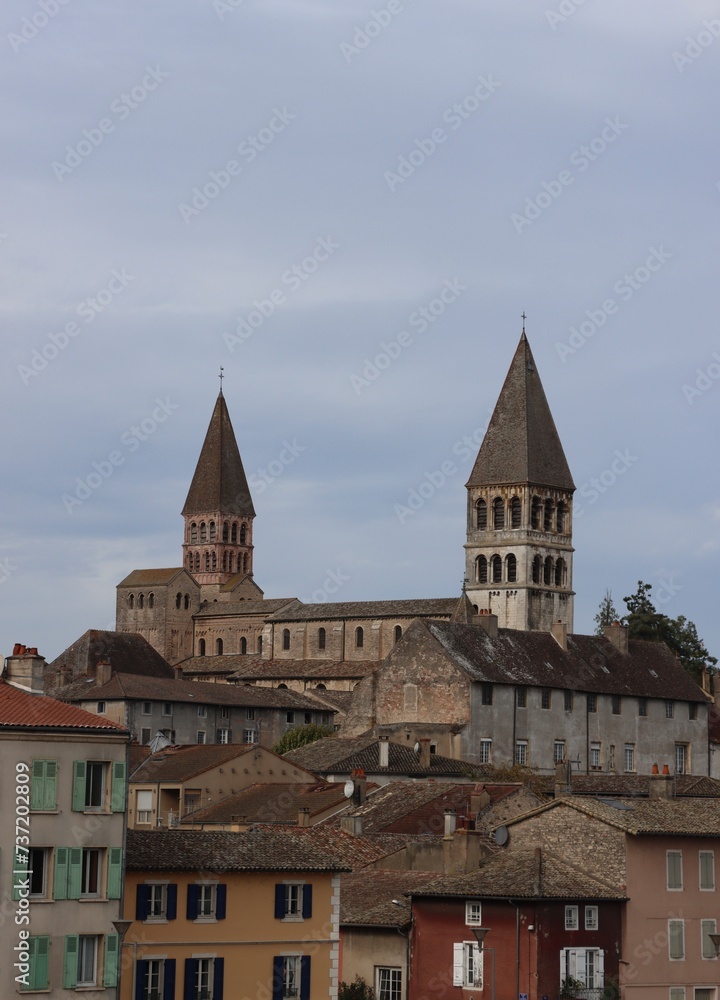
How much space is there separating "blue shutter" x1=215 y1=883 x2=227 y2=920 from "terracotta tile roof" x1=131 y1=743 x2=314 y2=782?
3368cm

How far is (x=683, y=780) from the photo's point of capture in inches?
3462

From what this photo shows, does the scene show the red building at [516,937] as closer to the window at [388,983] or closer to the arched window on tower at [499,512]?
the window at [388,983]

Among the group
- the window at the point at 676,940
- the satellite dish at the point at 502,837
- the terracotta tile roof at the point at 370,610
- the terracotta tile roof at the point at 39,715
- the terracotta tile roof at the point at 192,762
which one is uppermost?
the terracotta tile roof at the point at 370,610

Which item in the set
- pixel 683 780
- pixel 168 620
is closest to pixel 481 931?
pixel 683 780

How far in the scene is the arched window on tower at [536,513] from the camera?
152m

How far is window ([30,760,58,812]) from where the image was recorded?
129 ft

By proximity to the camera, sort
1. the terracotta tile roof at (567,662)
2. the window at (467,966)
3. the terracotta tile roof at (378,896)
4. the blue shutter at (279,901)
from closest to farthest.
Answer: the blue shutter at (279,901) < the window at (467,966) < the terracotta tile roof at (378,896) < the terracotta tile roof at (567,662)

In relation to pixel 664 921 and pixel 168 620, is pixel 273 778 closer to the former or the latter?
pixel 664 921

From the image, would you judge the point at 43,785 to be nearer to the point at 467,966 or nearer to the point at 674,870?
the point at 467,966

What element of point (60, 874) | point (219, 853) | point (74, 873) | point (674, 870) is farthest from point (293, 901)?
point (674, 870)

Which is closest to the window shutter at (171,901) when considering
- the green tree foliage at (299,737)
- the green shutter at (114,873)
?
the green shutter at (114,873)

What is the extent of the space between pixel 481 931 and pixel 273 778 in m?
38.3

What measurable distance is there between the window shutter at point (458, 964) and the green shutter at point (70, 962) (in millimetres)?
12369

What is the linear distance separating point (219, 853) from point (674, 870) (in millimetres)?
13667
